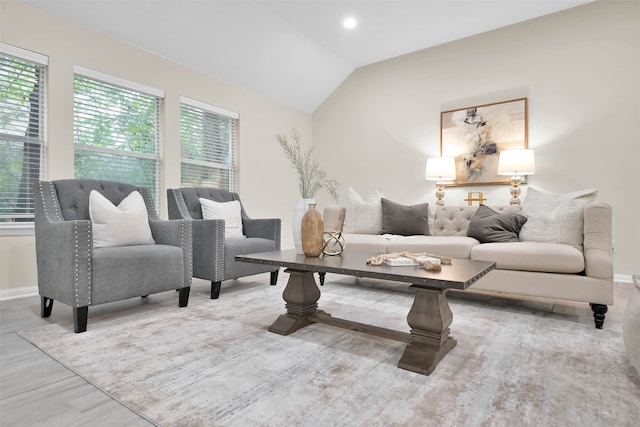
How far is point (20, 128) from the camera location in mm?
3141

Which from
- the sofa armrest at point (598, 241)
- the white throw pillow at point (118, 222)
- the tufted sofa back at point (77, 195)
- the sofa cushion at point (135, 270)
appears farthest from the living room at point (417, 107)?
the sofa armrest at point (598, 241)

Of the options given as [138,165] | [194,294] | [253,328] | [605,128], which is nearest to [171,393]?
[253,328]

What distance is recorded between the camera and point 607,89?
13.1 ft

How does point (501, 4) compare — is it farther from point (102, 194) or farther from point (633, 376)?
point (102, 194)

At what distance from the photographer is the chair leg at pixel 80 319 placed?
2102 millimetres

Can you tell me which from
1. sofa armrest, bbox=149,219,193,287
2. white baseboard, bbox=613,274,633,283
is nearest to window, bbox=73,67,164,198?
sofa armrest, bbox=149,219,193,287

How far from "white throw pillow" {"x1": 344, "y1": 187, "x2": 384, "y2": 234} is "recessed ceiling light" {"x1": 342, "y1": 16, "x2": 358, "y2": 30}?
2.23 metres

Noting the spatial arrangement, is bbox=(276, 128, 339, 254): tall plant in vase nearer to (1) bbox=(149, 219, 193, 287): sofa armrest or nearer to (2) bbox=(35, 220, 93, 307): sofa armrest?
(1) bbox=(149, 219, 193, 287): sofa armrest

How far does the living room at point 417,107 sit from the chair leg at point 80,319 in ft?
4.85

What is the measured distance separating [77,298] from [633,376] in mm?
2831

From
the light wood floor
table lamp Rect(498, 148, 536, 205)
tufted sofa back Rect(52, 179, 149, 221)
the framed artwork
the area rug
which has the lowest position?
the light wood floor

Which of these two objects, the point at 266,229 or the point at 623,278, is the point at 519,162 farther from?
the point at 266,229

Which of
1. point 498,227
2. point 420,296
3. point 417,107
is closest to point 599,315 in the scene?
point 498,227

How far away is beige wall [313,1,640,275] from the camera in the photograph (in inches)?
154
